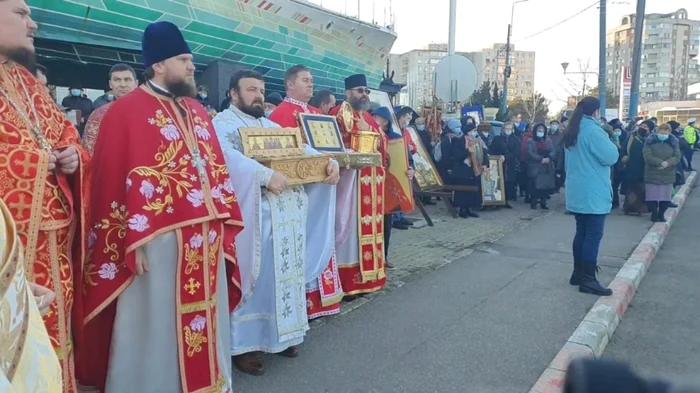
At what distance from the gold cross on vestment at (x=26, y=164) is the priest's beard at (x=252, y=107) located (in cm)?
177

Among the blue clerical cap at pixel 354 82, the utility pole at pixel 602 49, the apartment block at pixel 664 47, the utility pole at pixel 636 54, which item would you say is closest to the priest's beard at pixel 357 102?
the blue clerical cap at pixel 354 82

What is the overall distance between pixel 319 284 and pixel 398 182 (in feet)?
7.48

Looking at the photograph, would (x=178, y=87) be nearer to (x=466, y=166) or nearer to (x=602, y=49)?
(x=466, y=166)

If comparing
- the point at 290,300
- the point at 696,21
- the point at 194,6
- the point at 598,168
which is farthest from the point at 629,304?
the point at 696,21

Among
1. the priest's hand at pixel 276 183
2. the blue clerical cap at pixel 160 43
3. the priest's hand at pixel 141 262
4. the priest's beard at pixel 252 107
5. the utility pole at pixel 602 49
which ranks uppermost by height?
the utility pole at pixel 602 49

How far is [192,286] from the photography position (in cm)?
299

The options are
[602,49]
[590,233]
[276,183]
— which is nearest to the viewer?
[276,183]

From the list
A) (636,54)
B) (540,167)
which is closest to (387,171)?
(540,167)

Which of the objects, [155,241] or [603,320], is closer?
[155,241]

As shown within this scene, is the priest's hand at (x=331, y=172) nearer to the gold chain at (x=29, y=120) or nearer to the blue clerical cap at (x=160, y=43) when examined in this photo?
the blue clerical cap at (x=160, y=43)

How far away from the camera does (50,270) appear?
243 centimetres

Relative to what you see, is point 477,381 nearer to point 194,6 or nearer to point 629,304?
point 629,304

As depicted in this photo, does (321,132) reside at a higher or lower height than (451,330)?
higher

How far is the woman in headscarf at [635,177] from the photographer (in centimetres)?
1072
